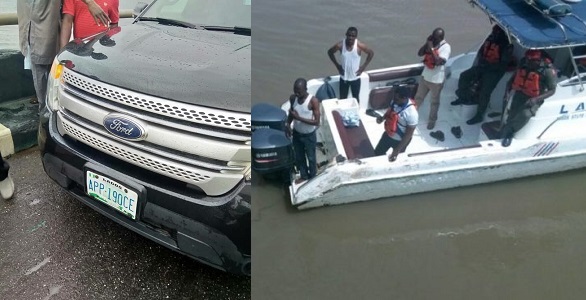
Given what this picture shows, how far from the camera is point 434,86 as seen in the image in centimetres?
210

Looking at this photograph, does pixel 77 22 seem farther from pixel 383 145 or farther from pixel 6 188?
pixel 383 145

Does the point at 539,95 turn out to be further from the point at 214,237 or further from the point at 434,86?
the point at 214,237

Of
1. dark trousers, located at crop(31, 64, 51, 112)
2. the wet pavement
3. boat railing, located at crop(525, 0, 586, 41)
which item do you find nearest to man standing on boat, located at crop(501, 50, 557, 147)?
boat railing, located at crop(525, 0, 586, 41)

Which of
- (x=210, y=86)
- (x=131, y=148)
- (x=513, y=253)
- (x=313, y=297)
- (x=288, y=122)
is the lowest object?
(x=513, y=253)

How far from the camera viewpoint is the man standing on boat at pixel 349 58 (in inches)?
37.5

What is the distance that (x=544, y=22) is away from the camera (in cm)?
168

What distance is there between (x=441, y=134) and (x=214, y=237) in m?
1.66

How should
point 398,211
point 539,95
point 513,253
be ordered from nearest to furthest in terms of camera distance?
point 513,253, point 398,211, point 539,95

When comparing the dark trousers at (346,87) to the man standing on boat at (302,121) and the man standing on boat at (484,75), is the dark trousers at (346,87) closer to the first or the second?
the man standing on boat at (302,121)

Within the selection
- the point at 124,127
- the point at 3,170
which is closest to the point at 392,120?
the point at 124,127

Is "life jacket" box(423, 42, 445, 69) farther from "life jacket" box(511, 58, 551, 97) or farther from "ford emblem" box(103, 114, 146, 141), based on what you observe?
"ford emblem" box(103, 114, 146, 141)

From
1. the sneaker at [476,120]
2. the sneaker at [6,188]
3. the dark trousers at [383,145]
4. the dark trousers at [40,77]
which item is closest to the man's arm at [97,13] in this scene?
the dark trousers at [40,77]

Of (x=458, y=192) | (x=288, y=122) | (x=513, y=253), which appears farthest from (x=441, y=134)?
(x=288, y=122)

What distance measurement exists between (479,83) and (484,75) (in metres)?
0.16
